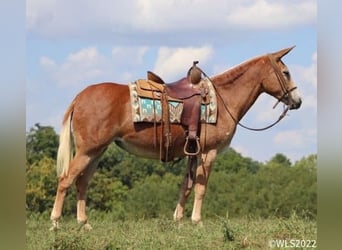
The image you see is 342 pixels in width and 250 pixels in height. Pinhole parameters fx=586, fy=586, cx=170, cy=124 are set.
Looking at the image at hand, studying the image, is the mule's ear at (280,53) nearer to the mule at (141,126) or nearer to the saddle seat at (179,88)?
the mule at (141,126)

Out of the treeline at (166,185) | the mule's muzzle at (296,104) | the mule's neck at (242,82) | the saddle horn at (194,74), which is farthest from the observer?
the treeline at (166,185)

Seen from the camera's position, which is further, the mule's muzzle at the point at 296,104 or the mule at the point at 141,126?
the mule's muzzle at the point at 296,104

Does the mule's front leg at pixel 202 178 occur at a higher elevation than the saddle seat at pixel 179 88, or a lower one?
lower

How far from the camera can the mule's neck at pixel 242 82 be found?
25.3ft

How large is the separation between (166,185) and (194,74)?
46.7 ft

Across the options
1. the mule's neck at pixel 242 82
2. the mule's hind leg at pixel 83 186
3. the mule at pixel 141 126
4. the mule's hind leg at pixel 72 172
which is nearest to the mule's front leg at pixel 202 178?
the mule at pixel 141 126

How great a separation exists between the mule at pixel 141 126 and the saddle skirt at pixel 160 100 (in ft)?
0.29

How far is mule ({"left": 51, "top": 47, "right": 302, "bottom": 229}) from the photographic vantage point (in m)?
6.97

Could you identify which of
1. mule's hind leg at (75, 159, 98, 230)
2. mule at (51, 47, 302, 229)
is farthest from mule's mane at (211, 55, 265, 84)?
mule's hind leg at (75, 159, 98, 230)

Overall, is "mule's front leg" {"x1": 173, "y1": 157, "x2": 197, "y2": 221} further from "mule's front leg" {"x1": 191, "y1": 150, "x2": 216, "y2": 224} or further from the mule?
"mule's front leg" {"x1": 191, "y1": 150, "x2": 216, "y2": 224}

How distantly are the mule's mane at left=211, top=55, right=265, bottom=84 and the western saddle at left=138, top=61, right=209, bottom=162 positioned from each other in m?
0.40
